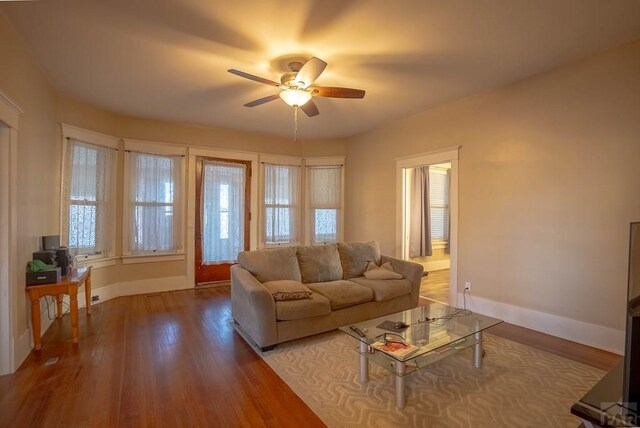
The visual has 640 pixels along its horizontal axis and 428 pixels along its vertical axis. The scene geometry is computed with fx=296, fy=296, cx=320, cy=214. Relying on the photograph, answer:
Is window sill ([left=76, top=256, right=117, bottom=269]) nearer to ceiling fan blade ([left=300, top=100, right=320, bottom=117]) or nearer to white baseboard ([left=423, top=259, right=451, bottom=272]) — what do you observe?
ceiling fan blade ([left=300, top=100, right=320, bottom=117])

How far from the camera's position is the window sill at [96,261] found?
397cm

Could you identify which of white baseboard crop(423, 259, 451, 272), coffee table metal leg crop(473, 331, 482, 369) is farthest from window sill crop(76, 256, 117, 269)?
white baseboard crop(423, 259, 451, 272)

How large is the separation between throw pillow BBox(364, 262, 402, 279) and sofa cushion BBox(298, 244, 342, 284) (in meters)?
0.38

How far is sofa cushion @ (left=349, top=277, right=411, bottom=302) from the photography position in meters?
3.40

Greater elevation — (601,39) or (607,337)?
(601,39)

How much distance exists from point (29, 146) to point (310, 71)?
9.04 ft

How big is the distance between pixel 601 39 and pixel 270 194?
190 inches

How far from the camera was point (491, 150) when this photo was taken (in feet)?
12.1

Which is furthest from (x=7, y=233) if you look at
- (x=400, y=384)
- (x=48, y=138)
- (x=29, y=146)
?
(x=400, y=384)

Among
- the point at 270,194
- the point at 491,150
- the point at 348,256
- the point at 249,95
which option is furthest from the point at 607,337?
the point at 270,194

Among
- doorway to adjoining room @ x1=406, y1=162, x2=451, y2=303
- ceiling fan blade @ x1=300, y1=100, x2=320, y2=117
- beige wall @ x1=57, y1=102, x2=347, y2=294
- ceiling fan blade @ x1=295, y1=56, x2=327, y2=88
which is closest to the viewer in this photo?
ceiling fan blade @ x1=295, y1=56, x2=327, y2=88

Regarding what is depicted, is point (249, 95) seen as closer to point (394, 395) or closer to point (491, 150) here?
point (491, 150)

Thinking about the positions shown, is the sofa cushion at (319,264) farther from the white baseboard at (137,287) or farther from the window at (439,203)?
the window at (439,203)

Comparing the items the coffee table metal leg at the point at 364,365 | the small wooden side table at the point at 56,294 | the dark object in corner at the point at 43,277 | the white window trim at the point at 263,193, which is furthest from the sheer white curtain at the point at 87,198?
the coffee table metal leg at the point at 364,365
